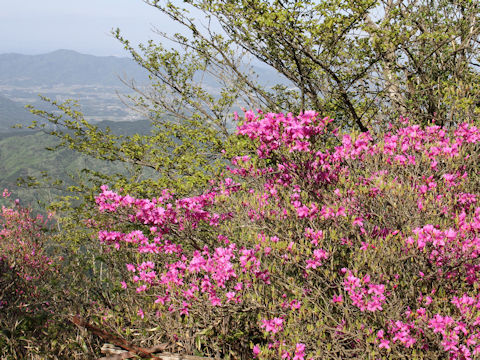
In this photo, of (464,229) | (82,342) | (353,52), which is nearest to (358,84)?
Answer: (353,52)

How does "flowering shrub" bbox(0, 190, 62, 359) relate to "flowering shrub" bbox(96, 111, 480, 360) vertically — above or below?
below

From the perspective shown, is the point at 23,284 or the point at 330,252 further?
the point at 23,284

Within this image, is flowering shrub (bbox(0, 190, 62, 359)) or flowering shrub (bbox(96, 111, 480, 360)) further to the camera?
flowering shrub (bbox(0, 190, 62, 359))

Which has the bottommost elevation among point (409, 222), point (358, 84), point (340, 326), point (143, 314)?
point (143, 314)

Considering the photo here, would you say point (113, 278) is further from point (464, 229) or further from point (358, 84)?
point (358, 84)

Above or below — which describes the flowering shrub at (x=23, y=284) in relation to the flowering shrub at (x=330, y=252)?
→ below

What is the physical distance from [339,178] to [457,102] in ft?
7.52

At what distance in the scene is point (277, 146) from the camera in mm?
3990

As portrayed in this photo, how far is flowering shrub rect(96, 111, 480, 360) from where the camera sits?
304 centimetres

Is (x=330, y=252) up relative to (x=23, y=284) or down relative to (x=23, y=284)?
up

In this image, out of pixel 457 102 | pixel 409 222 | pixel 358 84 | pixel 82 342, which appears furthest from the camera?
pixel 358 84

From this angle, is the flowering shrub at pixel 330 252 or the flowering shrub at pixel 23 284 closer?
the flowering shrub at pixel 330 252

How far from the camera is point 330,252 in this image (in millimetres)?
3516

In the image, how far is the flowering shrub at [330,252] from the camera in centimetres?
304
